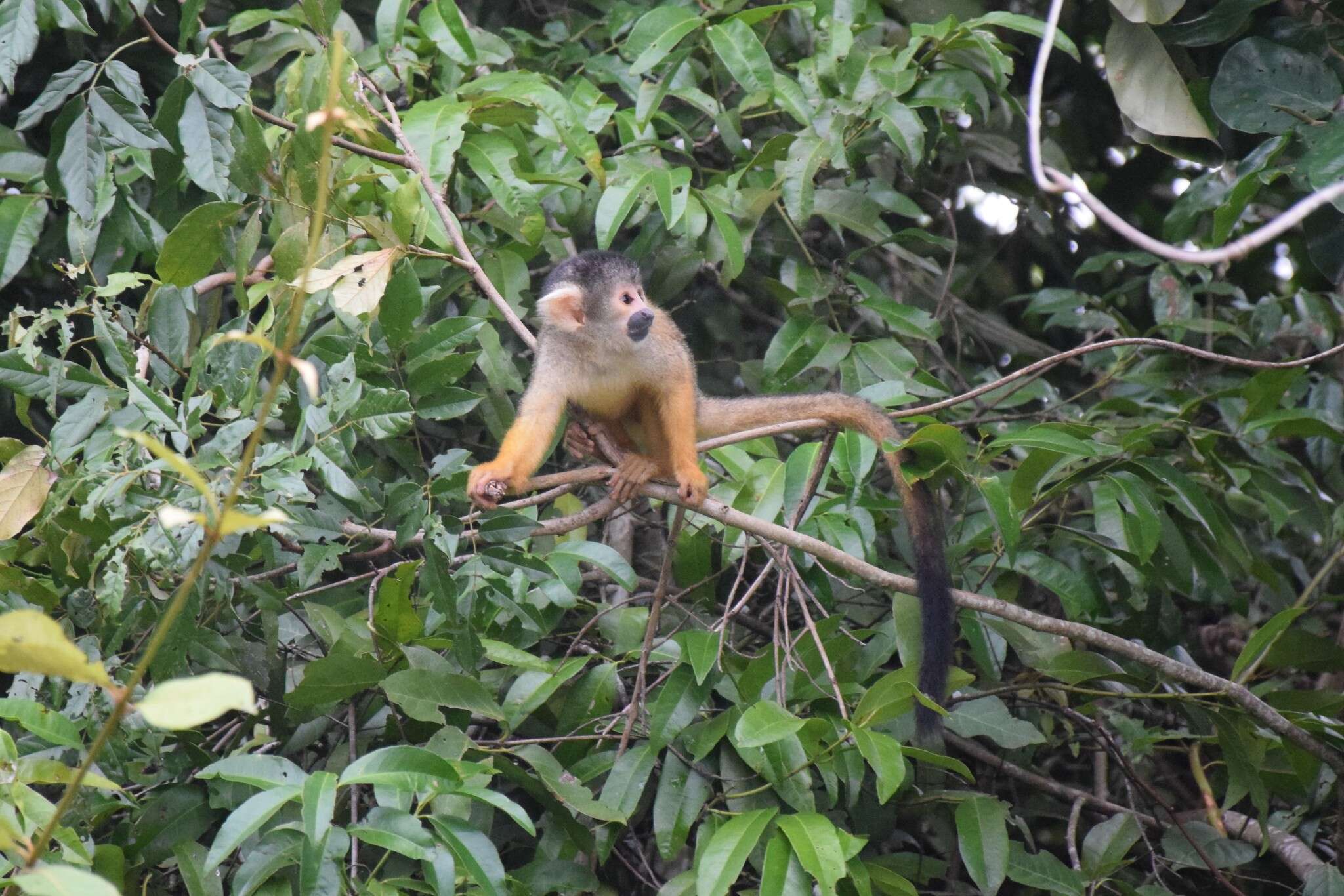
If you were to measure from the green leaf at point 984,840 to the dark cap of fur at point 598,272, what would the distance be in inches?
64.0

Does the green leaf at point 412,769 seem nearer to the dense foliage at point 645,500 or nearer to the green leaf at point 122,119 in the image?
the dense foliage at point 645,500

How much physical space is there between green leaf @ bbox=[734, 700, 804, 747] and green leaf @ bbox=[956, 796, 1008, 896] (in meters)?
0.52

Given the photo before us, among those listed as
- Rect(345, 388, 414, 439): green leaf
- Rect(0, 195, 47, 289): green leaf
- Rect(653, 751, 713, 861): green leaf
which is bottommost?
Rect(653, 751, 713, 861): green leaf

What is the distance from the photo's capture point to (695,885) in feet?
7.23

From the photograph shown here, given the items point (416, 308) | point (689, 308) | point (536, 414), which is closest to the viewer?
point (416, 308)

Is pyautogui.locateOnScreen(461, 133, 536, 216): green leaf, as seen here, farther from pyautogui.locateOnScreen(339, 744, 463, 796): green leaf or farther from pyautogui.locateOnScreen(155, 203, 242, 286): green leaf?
pyautogui.locateOnScreen(339, 744, 463, 796): green leaf

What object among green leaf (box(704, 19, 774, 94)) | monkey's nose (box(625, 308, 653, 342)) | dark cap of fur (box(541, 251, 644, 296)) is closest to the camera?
green leaf (box(704, 19, 774, 94))

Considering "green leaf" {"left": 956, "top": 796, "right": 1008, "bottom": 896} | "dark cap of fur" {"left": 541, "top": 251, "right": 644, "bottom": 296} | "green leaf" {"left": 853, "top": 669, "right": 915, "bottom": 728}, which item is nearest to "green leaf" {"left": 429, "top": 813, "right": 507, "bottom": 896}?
"green leaf" {"left": 853, "top": 669, "right": 915, "bottom": 728}

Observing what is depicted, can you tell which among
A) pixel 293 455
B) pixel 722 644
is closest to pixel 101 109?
pixel 293 455

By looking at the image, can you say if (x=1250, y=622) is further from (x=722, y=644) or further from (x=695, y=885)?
(x=695, y=885)

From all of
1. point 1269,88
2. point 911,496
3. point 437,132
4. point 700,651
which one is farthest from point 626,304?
point 1269,88

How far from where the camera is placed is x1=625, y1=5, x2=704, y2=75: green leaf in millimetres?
2988

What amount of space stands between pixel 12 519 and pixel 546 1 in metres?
2.73

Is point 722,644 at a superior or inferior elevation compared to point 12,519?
inferior
